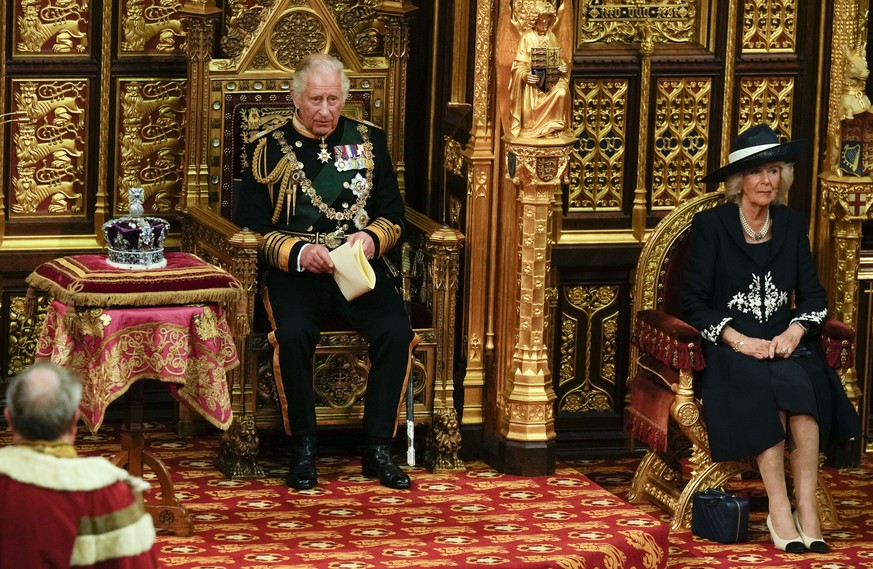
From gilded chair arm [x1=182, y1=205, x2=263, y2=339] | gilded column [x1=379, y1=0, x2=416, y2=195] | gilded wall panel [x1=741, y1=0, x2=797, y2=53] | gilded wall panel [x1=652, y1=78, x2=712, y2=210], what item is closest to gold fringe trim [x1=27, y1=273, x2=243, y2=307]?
gilded chair arm [x1=182, y1=205, x2=263, y2=339]

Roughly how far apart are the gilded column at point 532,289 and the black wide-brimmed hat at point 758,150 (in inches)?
25.0

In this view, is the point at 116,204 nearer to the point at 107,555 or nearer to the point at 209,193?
the point at 209,193

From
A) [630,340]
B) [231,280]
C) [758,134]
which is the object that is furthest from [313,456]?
[758,134]

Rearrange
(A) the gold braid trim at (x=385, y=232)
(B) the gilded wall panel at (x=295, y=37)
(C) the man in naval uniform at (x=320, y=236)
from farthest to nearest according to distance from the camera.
→ 1. (B) the gilded wall panel at (x=295, y=37)
2. (A) the gold braid trim at (x=385, y=232)
3. (C) the man in naval uniform at (x=320, y=236)

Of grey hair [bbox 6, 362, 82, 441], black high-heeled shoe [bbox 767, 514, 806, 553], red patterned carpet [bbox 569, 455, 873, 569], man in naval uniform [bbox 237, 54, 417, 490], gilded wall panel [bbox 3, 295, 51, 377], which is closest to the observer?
grey hair [bbox 6, 362, 82, 441]

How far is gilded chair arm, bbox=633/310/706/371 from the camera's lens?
7.50 meters

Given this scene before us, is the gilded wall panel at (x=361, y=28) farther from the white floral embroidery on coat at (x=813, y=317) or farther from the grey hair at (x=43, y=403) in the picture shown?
the grey hair at (x=43, y=403)

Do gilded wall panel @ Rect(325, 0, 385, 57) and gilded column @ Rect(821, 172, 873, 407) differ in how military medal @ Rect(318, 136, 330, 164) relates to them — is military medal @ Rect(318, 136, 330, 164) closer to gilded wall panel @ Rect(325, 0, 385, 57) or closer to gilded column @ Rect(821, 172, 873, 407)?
gilded wall panel @ Rect(325, 0, 385, 57)

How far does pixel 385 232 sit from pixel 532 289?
24.5 inches

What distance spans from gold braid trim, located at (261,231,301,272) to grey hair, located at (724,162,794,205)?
1.69 metres

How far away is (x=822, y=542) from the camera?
7375mm

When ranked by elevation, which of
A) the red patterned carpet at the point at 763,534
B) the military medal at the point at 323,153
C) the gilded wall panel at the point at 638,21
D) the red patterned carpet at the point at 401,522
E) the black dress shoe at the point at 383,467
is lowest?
the red patterned carpet at the point at 763,534

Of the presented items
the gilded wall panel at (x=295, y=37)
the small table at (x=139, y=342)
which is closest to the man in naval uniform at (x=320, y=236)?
the gilded wall panel at (x=295, y=37)

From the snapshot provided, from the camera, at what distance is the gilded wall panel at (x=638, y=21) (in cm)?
839
